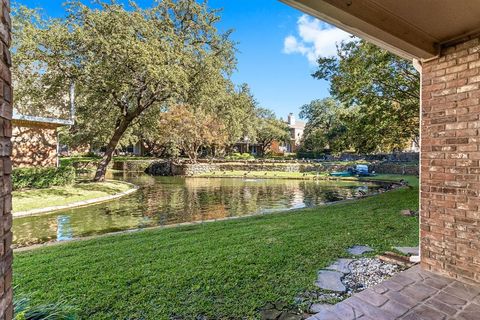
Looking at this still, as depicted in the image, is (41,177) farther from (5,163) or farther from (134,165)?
(134,165)

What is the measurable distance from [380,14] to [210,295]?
3012 millimetres

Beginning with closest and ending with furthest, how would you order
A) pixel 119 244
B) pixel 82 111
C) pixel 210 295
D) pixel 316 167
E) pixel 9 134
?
pixel 9 134 < pixel 210 295 < pixel 119 244 < pixel 82 111 < pixel 316 167

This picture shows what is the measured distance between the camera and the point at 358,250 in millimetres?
4078

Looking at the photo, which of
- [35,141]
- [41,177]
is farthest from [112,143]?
[41,177]

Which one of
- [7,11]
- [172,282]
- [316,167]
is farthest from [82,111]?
[316,167]

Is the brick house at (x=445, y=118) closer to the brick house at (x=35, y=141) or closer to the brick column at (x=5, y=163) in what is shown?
the brick column at (x=5, y=163)

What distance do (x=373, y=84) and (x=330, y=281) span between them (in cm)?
827

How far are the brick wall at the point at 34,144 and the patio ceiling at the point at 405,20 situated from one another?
50.9ft

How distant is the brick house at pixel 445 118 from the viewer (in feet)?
8.09

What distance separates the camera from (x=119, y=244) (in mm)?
4914

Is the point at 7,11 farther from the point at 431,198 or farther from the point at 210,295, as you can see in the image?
the point at 431,198

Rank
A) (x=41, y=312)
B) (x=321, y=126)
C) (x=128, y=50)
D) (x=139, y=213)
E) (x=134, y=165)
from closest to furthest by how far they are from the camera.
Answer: (x=41, y=312) < (x=139, y=213) < (x=128, y=50) < (x=134, y=165) < (x=321, y=126)

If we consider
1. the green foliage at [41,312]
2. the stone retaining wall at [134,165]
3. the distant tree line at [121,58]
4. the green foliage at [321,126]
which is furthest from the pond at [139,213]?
the green foliage at [321,126]

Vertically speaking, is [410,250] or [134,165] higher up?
[134,165]
